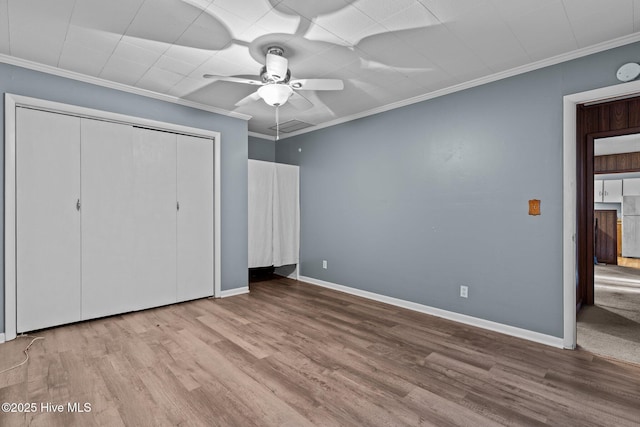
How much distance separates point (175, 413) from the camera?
1.83 metres

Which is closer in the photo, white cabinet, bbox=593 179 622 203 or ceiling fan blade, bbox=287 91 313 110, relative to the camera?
ceiling fan blade, bbox=287 91 313 110

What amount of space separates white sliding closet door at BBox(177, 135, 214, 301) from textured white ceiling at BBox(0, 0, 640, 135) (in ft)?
3.10

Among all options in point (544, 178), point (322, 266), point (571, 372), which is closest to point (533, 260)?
point (544, 178)

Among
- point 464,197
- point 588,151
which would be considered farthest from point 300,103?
point 588,151

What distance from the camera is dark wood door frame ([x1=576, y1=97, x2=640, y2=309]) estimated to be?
3.67 metres

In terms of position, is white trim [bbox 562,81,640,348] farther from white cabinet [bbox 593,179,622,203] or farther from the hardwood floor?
white cabinet [bbox 593,179,622,203]

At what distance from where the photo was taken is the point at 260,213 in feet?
16.3

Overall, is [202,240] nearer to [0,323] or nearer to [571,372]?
Result: [0,323]

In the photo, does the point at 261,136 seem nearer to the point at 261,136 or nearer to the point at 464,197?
the point at 261,136

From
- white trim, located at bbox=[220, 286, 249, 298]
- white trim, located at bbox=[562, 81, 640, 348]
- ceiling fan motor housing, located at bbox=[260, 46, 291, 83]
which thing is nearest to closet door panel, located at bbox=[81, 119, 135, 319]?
white trim, located at bbox=[220, 286, 249, 298]

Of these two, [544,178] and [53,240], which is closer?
[544,178]

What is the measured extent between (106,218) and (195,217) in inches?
38.0

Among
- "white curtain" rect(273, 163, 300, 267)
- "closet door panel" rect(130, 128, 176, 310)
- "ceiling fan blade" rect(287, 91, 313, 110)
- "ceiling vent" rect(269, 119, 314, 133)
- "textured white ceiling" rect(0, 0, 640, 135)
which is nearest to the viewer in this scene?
"textured white ceiling" rect(0, 0, 640, 135)

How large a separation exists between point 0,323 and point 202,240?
6.45ft
